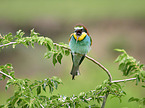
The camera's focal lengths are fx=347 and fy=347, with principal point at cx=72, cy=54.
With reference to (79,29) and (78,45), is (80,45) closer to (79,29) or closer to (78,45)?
(78,45)

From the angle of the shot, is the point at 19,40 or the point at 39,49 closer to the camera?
the point at 19,40

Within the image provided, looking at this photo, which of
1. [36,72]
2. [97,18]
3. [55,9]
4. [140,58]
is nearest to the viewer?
[36,72]

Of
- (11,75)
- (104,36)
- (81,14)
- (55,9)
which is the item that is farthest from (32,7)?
(11,75)

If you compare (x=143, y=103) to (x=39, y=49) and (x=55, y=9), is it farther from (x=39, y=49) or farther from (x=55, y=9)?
(x=55, y=9)

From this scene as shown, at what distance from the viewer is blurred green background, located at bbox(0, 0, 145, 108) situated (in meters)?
5.38

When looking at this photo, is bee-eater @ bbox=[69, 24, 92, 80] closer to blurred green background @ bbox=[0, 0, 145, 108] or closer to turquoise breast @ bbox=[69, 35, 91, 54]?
turquoise breast @ bbox=[69, 35, 91, 54]

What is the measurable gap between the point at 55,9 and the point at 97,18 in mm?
1670

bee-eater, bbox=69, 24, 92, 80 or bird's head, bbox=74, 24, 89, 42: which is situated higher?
bird's head, bbox=74, 24, 89, 42

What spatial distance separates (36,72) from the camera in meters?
6.17

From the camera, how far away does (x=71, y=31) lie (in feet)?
23.5

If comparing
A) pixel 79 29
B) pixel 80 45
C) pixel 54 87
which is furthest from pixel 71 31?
pixel 54 87

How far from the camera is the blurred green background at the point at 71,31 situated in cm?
538

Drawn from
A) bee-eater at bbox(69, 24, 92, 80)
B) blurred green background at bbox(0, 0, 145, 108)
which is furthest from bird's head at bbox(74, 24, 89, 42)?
blurred green background at bbox(0, 0, 145, 108)

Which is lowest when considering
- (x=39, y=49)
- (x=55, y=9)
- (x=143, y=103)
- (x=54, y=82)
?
(x=143, y=103)
